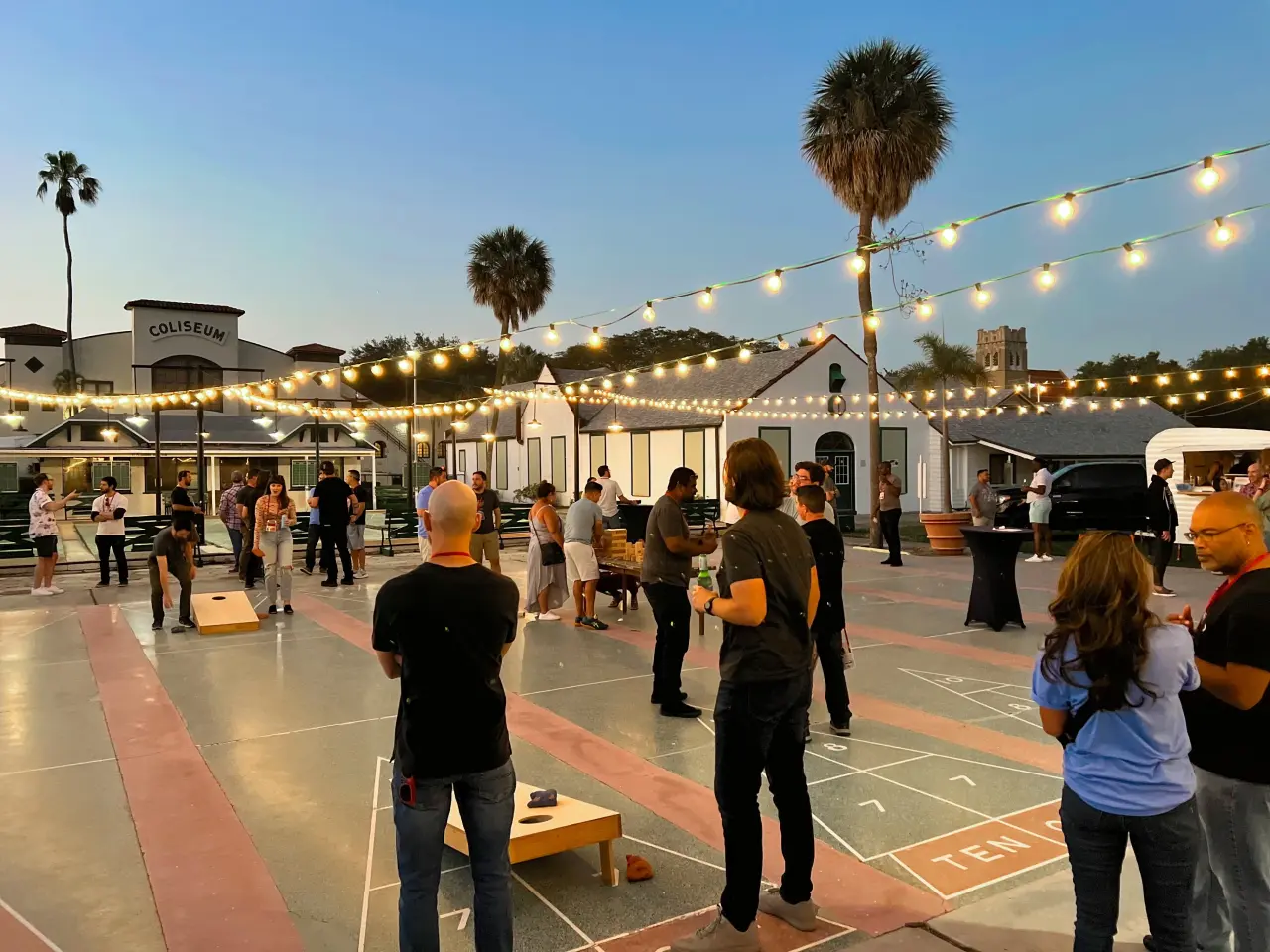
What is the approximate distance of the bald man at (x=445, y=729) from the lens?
2.66 m

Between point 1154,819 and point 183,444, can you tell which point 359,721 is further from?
point 183,444

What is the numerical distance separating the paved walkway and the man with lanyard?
86 cm

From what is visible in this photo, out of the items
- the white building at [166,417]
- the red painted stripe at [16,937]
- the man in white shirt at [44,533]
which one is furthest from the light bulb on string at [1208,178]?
the white building at [166,417]

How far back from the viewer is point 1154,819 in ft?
7.54

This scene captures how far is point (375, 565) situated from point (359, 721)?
35.3 feet

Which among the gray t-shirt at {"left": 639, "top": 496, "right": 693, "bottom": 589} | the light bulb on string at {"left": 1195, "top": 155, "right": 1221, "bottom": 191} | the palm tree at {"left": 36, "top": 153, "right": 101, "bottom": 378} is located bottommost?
the gray t-shirt at {"left": 639, "top": 496, "right": 693, "bottom": 589}

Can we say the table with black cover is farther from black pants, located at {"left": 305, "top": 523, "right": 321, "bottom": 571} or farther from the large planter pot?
black pants, located at {"left": 305, "top": 523, "right": 321, "bottom": 571}

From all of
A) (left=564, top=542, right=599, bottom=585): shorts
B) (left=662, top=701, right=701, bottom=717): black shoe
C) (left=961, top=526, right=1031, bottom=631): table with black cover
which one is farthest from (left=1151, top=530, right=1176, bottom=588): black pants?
(left=662, top=701, right=701, bottom=717): black shoe

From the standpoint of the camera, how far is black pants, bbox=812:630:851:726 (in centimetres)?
583

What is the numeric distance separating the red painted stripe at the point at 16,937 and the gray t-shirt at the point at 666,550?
4.01m

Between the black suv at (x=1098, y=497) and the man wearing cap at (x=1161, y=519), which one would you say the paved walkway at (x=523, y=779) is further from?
the black suv at (x=1098, y=497)

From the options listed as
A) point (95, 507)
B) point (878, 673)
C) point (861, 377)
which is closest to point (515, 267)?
point (861, 377)

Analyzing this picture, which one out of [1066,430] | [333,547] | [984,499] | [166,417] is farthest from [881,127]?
[166,417]

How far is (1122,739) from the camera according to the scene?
2336mm
